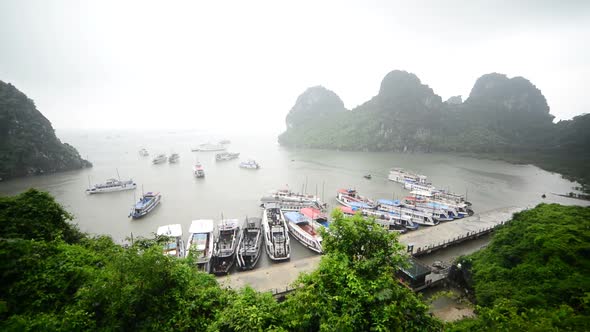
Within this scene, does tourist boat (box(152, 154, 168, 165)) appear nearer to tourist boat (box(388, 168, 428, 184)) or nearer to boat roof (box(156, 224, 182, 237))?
boat roof (box(156, 224, 182, 237))

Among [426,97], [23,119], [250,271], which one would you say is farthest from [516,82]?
[23,119]

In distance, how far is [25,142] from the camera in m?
43.3

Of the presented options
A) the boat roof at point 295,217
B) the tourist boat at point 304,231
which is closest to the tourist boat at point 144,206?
the tourist boat at point 304,231

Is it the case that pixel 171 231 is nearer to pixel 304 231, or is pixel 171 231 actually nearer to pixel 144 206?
pixel 144 206

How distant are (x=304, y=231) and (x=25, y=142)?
55.0 m

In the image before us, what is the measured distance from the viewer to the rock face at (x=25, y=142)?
41.0m

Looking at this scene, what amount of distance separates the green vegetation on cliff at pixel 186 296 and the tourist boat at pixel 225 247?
1012 centimetres

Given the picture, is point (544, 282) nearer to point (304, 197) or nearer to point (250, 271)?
point (250, 271)

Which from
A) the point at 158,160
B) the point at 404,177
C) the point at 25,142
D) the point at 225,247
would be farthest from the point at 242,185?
the point at 25,142

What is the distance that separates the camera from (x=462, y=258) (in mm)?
14734

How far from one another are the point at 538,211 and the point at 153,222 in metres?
31.4

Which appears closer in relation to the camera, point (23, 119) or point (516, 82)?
point (23, 119)

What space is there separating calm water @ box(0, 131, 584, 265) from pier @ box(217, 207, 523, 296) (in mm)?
2508

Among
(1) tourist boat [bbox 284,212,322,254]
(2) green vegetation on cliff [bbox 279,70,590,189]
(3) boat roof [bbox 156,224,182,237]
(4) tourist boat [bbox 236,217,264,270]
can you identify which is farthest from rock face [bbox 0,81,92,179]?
(2) green vegetation on cliff [bbox 279,70,590,189]
